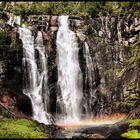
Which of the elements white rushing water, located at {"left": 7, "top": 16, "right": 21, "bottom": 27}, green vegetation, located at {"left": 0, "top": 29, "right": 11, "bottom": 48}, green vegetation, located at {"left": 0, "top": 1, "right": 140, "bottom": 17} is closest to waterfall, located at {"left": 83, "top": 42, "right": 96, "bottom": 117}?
green vegetation, located at {"left": 0, "top": 1, "right": 140, "bottom": 17}

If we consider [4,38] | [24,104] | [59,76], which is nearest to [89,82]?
[59,76]

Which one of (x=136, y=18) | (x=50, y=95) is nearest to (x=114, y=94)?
(x=50, y=95)

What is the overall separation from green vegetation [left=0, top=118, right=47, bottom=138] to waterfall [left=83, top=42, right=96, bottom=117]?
16065mm

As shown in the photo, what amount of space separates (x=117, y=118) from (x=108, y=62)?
799 centimetres

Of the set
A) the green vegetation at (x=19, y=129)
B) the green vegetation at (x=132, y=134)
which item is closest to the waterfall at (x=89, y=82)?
the green vegetation at (x=19, y=129)

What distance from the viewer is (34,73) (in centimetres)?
4419

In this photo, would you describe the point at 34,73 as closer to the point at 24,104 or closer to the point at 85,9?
the point at 24,104

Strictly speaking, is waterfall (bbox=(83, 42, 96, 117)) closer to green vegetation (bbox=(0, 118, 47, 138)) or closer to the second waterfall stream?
the second waterfall stream

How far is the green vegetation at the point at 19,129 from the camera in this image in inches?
910

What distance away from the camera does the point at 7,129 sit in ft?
82.0

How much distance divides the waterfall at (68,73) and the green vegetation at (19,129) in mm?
14675

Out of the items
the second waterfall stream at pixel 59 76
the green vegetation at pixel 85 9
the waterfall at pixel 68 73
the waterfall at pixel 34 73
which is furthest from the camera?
the green vegetation at pixel 85 9

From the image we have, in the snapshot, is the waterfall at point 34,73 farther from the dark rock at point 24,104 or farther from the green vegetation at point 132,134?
the green vegetation at point 132,134

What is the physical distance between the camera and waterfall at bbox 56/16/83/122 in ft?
142
